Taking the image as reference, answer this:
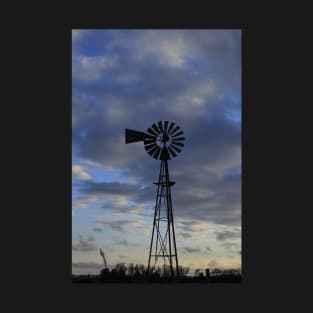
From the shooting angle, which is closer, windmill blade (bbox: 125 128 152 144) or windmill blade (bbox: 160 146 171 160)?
windmill blade (bbox: 160 146 171 160)

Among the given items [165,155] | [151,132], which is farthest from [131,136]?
[165,155]

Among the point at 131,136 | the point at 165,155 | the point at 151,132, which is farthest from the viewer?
the point at 131,136

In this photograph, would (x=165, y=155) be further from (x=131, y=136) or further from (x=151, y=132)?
(x=131, y=136)

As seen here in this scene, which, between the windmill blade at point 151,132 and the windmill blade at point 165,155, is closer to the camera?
the windmill blade at point 165,155

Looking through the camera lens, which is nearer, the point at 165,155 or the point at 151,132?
the point at 165,155

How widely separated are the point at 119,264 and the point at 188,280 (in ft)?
13.8

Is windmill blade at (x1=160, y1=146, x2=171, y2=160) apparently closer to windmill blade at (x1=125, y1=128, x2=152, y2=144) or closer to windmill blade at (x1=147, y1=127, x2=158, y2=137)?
windmill blade at (x1=147, y1=127, x2=158, y2=137)

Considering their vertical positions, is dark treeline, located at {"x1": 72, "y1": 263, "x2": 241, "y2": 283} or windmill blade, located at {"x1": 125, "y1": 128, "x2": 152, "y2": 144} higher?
windmill blade, located at {"x1": 125, "y1": 128, "x2": 152, "y2": 144}

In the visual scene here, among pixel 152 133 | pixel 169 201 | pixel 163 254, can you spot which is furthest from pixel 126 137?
pixel 163 254

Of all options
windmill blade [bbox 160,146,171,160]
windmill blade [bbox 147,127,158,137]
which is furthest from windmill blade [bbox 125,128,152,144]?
windmill blade [bbox 160,146,171,160]

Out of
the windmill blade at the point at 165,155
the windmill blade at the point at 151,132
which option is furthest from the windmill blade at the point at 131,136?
the windmill blade at the point at 165,155

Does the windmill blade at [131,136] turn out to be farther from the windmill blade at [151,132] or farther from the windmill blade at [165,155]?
the windmill blade at [165,155]

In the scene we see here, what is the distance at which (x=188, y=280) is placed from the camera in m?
32.2

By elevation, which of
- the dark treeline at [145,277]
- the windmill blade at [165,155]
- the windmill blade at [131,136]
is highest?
the windmill blade at [131,136]
